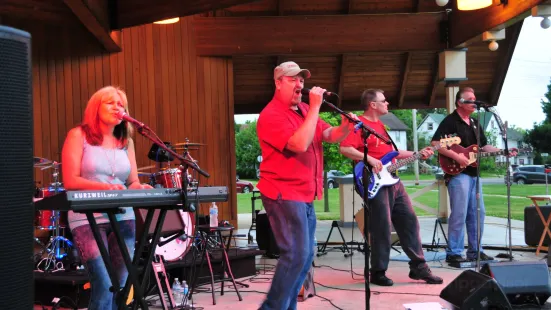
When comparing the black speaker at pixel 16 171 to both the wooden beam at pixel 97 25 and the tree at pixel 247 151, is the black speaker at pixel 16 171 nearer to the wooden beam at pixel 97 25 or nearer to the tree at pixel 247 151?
the wooden beam at pixel 97 25

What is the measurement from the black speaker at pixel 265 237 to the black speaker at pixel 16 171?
21.2 feet

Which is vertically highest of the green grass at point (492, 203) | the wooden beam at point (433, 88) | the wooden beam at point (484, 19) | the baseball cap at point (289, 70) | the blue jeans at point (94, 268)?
the wooden beam at point (484, 19)

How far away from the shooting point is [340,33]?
32.4 ft

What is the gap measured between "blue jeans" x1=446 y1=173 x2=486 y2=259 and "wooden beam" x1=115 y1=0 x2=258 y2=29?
125 inches

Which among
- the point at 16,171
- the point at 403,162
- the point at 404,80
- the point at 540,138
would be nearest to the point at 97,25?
the point at 403,162

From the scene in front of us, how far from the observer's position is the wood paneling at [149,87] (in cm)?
876

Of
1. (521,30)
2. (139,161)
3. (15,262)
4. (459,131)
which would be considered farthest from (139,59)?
(15,262)

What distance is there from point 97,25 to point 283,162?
419 cm

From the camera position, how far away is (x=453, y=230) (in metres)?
7.43

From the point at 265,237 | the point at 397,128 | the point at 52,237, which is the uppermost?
the point at 397,128

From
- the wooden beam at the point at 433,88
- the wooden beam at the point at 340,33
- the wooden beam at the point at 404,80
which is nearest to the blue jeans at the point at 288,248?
the wooden beam at the point at 340,33

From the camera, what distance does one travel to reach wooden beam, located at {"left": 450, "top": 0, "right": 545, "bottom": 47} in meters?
7.50

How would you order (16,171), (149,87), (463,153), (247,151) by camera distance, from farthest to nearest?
1. (247,151)
2. (149,87)
3. (463,153)
4. (16,171)

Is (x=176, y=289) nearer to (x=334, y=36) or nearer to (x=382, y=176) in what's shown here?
(x=382, y=176)
